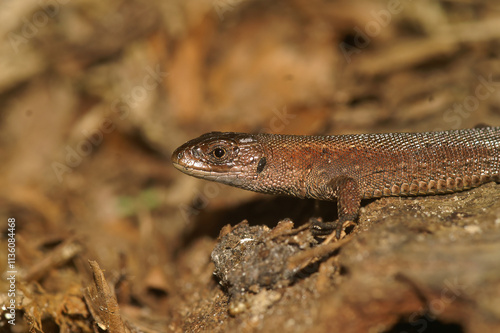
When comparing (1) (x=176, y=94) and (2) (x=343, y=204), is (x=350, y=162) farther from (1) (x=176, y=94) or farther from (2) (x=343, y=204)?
(1) (x=176, y=94)

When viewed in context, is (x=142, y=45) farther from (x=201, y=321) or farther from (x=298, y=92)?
(x=201, y=321)

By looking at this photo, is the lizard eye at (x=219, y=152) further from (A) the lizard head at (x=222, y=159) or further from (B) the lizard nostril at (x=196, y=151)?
(B) the lizard nostril at (x=196, y=151)

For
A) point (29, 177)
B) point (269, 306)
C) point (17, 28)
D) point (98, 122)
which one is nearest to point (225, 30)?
point (98, 122)

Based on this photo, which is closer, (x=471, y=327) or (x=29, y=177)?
(x=471, y=327)

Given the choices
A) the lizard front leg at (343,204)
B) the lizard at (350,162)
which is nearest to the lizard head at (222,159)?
the lizard at (350,162)

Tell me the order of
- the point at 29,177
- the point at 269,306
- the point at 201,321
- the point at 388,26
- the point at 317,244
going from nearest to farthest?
the point at 269,306 < the point at 317,244 < the point at 201,321 < the point at 29,177 < the point at 388,26
